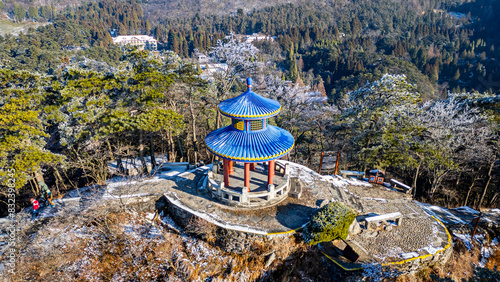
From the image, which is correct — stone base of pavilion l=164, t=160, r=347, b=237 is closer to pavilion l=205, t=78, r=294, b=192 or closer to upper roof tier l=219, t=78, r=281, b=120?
pavilion l=205, t=78, r=294, b=192

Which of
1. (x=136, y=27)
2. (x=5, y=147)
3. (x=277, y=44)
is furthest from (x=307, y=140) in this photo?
(x=136, y=27)

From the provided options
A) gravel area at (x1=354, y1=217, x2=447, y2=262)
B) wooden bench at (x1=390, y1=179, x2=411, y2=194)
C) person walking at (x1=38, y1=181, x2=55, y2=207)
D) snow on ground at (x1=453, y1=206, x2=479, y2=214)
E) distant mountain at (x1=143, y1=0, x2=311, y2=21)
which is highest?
distant mountain at (x1=143, y1=0, x2=311, y2=21)

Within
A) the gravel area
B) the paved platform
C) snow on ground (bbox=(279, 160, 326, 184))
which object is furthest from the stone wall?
snow on ground (bbox=(279, 160, 326, 184))

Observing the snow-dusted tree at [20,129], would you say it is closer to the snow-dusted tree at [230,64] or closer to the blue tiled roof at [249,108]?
the blue tiled roof at [249,108]

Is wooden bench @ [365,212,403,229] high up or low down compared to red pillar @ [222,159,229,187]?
down

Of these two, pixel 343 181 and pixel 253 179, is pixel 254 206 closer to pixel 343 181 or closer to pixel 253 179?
pixel 253 179

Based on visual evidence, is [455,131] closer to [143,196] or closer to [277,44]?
[143,196]
